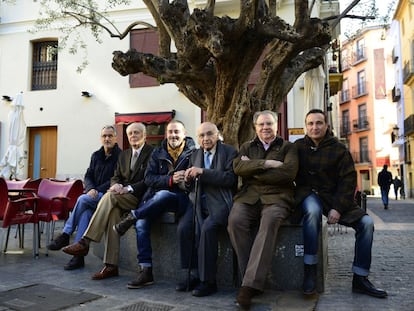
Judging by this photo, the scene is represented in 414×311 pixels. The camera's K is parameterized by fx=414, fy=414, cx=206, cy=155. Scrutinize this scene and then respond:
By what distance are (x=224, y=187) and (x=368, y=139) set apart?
47.6m

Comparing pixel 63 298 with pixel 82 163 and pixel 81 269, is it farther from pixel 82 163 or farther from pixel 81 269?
pixel 82 163

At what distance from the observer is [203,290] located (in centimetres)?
422

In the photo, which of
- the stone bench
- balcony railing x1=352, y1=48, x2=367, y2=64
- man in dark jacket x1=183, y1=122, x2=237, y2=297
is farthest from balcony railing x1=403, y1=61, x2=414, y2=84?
the stone bench

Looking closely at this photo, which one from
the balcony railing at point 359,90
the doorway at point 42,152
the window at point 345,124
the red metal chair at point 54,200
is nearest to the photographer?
the red metal chair at point 54,200

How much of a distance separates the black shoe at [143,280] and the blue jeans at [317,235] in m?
1.73

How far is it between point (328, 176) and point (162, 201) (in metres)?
1.85

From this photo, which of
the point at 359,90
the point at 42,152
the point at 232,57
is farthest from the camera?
the point at 359,90

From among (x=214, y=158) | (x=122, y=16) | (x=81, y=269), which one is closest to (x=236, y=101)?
(x=214, y=158)

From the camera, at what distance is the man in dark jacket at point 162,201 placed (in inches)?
180

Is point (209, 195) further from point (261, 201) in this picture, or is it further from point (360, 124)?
point (360, 124)

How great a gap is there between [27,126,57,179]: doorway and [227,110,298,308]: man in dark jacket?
1296 cm

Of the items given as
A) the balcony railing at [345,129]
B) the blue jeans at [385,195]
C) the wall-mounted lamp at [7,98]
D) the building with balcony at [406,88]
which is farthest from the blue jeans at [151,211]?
the balcony railing at [345,129]

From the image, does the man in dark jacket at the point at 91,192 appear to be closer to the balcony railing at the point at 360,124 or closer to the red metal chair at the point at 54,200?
the red metal chair at the point at 54,200

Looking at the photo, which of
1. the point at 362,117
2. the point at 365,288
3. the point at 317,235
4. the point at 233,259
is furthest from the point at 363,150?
the point at 317,235
